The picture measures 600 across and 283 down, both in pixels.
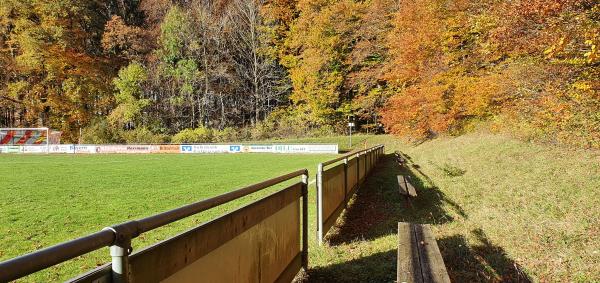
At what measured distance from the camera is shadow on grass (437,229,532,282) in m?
4.89

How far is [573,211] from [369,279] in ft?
14.7

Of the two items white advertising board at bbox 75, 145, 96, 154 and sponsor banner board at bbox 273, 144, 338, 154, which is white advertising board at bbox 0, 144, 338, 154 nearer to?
white advertising board at bbox 75, 145, 96, 154

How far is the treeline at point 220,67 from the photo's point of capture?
115 feet

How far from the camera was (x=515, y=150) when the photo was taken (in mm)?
16469

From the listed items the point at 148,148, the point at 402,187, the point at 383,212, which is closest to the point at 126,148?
the point at 148,148

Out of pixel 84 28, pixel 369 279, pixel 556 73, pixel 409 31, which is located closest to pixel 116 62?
pixel 84 28

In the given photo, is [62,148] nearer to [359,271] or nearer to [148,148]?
[148,148]

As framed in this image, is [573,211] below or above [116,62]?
below

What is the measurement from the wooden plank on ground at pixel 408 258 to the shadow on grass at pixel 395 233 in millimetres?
541

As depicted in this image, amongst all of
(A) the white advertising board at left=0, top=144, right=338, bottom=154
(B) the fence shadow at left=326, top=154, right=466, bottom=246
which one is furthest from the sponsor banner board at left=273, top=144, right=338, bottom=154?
(B) the fence shadow at left=326, top=154, right=466, bottom=246

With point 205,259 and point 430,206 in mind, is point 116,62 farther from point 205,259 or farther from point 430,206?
point 205,259

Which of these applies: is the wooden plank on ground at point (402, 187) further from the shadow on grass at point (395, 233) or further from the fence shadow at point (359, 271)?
the fence shadow at point (359, 271)

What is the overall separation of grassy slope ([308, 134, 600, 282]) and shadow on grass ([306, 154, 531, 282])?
1cm

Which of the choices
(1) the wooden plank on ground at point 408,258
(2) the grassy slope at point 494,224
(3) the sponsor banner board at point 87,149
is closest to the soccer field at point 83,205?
(2) the grassy slope at point 494,224
